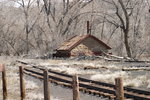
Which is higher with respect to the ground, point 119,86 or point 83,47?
point 119,86

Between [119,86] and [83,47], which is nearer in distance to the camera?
[119,86]

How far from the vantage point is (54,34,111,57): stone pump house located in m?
46.0

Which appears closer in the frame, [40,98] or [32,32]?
[40,98]

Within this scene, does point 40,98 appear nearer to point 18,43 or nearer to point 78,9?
point 78,9

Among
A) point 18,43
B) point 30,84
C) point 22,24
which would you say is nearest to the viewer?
point 30,84

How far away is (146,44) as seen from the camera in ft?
183

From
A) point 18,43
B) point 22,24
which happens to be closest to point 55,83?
point 18,43

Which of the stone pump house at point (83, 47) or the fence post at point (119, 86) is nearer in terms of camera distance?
the fence post at point (119, 86)

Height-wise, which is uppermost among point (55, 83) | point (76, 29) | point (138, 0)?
point (138, 0)

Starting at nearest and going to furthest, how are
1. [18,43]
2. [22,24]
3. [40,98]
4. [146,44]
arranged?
[40,98]
[146,44]
[18,43]
[22,24]

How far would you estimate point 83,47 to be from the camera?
46.9 m

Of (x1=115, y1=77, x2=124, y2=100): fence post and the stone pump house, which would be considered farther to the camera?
the stone pump house

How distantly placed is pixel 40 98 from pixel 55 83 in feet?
16.4

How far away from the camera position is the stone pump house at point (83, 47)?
46.0m
